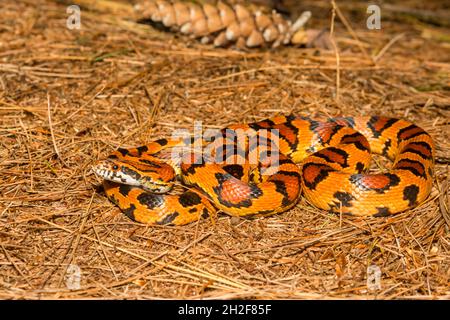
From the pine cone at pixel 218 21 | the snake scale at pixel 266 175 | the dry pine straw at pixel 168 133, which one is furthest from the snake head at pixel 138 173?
the pine cone at pixel 218 21

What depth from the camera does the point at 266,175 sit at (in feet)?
19.7

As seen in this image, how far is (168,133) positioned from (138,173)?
1.10m

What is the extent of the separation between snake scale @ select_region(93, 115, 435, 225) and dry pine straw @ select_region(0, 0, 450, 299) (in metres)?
0.16

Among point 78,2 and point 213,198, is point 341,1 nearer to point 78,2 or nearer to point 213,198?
point 78,2

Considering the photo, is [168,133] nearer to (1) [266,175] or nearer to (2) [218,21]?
(1) [266,175]

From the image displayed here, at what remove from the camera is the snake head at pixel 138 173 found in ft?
17.6

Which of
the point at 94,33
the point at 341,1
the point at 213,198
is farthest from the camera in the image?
the point at 341,1

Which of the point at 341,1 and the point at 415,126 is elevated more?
the point at 341,1

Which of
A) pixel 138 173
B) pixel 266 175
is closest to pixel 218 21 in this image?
pixel 266 175

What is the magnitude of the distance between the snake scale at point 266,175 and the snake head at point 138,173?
0.03 feet

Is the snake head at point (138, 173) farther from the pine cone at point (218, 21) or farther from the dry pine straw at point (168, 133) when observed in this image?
the pine cone at point (218, 21)

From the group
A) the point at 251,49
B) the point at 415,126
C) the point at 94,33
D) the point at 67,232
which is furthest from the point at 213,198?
the point at 94,33

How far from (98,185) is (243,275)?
80.2 inches

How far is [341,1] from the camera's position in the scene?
10977mm
